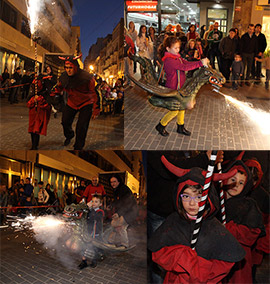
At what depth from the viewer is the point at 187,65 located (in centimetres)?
345

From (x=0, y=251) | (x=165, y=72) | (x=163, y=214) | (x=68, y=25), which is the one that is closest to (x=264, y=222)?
(x=163, y=214)

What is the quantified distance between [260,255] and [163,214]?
93cm

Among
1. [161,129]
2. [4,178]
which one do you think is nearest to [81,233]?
[4,178]

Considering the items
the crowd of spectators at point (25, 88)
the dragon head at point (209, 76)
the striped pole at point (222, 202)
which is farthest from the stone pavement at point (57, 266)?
the dragon head at point (209, 76)

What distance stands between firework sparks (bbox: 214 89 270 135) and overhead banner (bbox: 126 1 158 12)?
95cm

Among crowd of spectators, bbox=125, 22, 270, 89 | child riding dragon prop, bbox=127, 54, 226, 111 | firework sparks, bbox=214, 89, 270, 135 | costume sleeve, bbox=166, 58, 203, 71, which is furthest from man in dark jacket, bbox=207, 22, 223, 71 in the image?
firework sparks, bbox=214, 89, 270, 135

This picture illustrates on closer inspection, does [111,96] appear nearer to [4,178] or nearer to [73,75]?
[73,75]

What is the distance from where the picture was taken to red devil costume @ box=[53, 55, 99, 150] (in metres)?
3.24

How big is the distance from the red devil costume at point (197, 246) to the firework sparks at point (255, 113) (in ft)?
4.02

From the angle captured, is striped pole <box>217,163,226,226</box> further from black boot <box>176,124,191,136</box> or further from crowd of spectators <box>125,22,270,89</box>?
crowd of spectators <box>125,22,270,89</box>

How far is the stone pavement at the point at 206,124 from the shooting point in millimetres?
3486

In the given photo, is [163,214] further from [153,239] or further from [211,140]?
[211,140]

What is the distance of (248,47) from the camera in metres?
3.66

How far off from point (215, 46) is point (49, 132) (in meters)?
1.62
